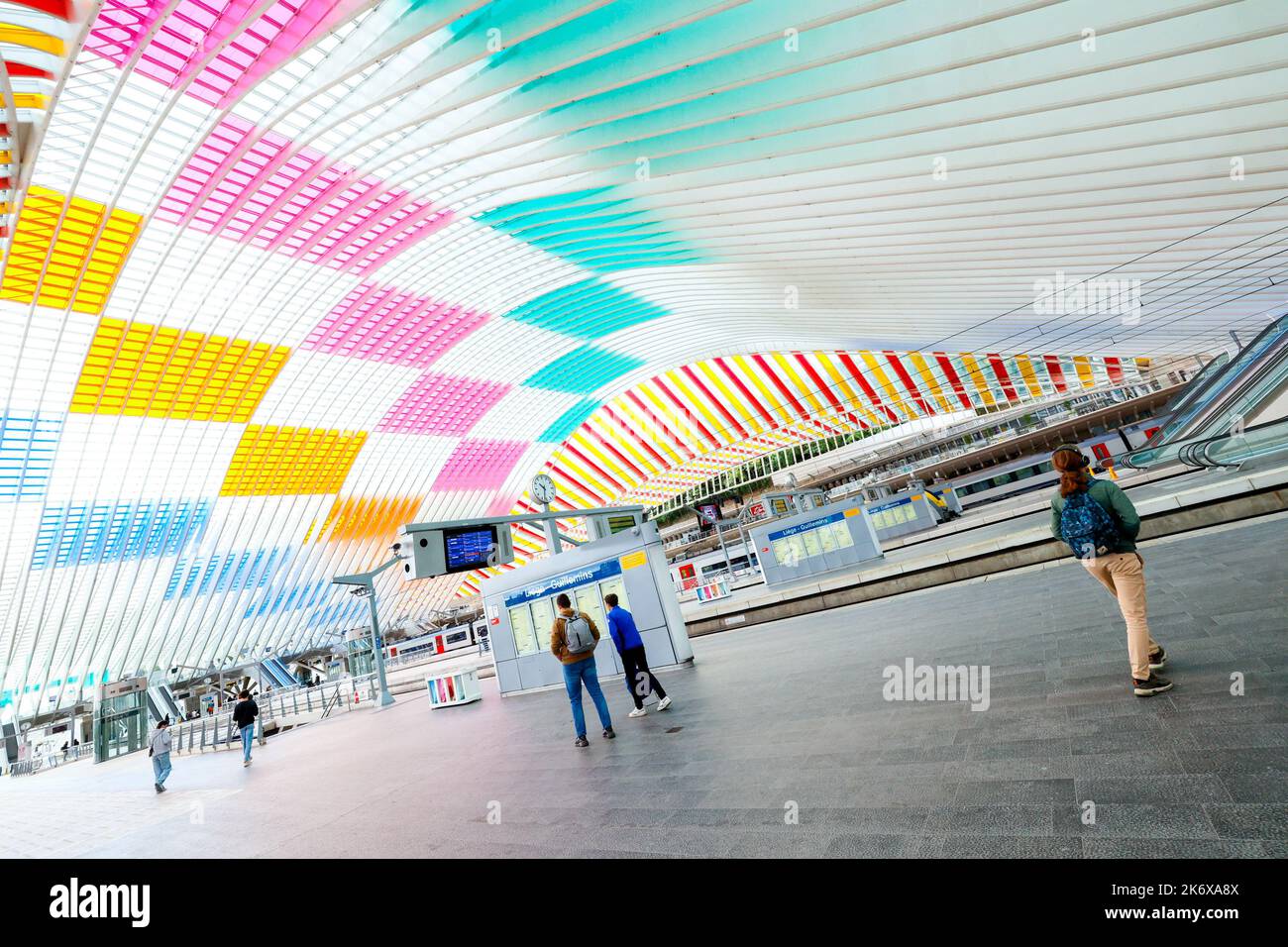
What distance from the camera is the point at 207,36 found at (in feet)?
40.4

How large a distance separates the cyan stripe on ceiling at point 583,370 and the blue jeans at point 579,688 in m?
29.4

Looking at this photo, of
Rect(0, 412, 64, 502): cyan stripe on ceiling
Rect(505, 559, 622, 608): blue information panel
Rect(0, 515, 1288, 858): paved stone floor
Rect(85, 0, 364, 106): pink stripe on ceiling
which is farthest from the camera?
Rect(0, 412, 64, 502): cyan stripe on ceiling

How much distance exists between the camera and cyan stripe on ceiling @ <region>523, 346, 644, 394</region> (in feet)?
118

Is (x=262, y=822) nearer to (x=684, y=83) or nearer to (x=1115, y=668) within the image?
(x=1115, y=668)

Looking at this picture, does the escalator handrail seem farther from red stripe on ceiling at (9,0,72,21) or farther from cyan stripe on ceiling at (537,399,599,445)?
cyan stripe on ceiling at (537,399,599,445)

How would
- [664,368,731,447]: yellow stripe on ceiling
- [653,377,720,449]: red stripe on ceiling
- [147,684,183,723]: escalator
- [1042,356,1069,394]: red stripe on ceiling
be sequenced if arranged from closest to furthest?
[147,684,183,723]: escalator → [1042,356,1069,394]: red stripe on ceiling → [664,368,731,447]: yellow stripe on ceiling → [653,377,720,449]: red stripe on ceiling

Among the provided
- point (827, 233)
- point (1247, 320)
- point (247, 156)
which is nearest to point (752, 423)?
point (1247, 320)

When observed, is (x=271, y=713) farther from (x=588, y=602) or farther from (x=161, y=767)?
(x=588, y=602)

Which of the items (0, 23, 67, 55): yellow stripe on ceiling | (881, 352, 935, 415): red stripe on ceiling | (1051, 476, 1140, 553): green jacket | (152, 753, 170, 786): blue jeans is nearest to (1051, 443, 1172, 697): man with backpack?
(1051, 476, 1140, 553): green jacket

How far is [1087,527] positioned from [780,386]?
37325 mm

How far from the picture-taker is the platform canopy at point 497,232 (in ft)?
29.2

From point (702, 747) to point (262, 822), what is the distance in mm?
4478

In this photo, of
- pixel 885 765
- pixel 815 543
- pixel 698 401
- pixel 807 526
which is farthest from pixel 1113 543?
pixel 698 401

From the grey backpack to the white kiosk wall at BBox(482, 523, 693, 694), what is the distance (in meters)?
3.55
